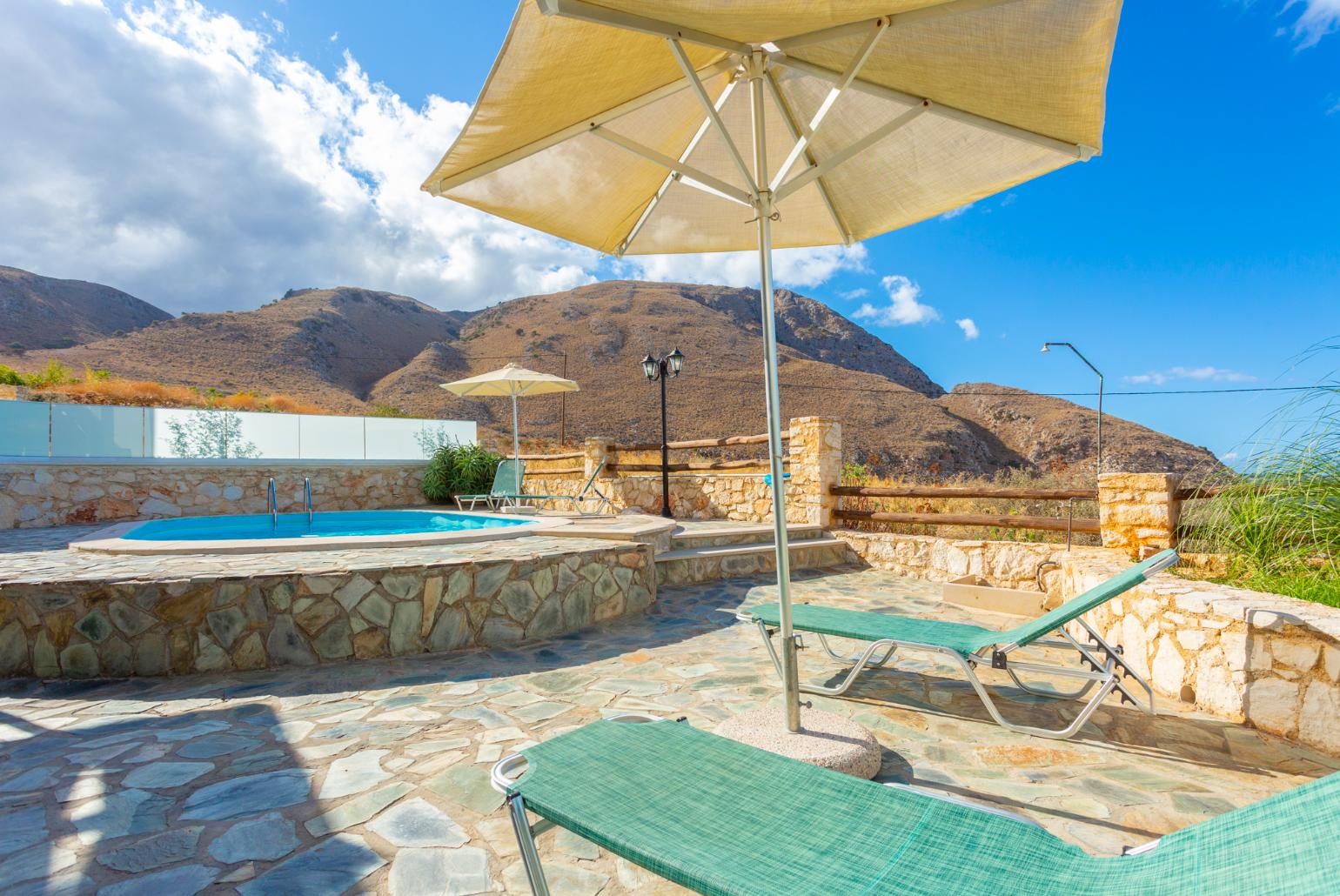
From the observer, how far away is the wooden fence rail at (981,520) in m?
5.92

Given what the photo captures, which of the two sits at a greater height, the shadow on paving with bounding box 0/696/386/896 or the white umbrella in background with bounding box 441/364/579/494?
the white umbrella in background with bounding box 441/364/579/494

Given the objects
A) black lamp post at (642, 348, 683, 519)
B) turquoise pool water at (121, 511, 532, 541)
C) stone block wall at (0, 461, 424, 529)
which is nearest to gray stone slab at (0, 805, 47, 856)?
turquoise pool water at (121, 511, 532, 541)

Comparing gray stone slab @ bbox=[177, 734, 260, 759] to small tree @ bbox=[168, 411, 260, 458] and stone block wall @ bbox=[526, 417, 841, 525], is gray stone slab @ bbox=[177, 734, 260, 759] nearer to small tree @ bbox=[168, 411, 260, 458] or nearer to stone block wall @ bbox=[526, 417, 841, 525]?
stone block wall @ bbox=[526, 417, 841, 525]

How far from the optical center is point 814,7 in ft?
6.05

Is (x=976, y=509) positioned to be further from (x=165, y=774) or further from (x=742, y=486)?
(x=165, y=774)

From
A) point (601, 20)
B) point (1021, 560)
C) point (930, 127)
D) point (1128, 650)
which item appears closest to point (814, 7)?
point (601, 20)

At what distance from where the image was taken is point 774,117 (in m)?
3.23

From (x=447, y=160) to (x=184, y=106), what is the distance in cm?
4761

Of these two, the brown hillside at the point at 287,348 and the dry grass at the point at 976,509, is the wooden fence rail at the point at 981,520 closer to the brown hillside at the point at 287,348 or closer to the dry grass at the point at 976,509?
the dry grass at the point at 976,509

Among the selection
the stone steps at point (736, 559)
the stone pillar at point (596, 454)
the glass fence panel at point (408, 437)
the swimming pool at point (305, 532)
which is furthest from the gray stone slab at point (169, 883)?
the glass fence panel at point (408, 437)

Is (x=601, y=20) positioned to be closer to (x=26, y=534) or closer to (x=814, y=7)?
(x=814, y=7)

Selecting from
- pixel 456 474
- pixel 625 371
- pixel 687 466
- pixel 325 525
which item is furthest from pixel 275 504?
pixel 625 371

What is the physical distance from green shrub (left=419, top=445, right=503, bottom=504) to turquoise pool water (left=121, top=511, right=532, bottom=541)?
1.37 metres

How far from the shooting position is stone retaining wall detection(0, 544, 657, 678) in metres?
3.68
